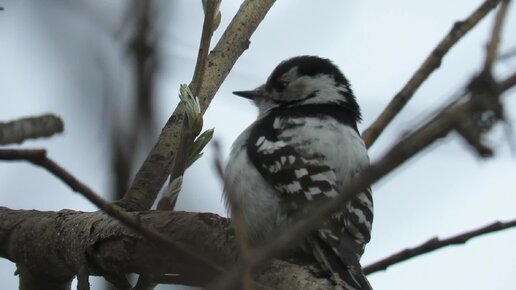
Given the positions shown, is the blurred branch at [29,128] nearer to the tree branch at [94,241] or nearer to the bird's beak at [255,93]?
the tree branch at [94,241]

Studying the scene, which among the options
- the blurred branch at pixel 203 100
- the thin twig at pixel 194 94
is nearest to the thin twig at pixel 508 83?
the thin twig at pixel 194 94

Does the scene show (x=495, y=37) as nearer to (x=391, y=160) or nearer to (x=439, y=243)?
(x=391, y=160)

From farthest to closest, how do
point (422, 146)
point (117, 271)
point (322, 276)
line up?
point (117, 271)
point (322, 276)
point (422, 146)

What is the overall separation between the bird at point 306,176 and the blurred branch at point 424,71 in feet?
0.67

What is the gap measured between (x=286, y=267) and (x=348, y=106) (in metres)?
2.82

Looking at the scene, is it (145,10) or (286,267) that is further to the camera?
(286,267)

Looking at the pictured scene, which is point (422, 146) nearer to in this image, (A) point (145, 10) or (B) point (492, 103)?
(B) point (492, 103)

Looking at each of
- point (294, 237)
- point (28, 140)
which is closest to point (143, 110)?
point (28, 140)

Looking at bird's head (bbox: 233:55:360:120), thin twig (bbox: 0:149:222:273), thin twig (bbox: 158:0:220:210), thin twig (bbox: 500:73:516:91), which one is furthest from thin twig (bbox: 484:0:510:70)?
bird's head (bbox: 233:55:360:120)

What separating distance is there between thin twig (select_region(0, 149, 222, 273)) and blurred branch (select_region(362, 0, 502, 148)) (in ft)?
3.64

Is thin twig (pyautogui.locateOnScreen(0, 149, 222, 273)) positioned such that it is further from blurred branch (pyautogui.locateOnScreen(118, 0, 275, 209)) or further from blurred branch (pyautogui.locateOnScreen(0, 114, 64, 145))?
blurred branch (pyautogui.locateOnScreen(118, 0, 275, 209))

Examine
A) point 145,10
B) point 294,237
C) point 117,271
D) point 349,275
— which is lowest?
point 349,275

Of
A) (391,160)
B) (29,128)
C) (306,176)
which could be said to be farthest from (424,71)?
(391,160)

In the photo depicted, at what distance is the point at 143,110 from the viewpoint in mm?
1477
